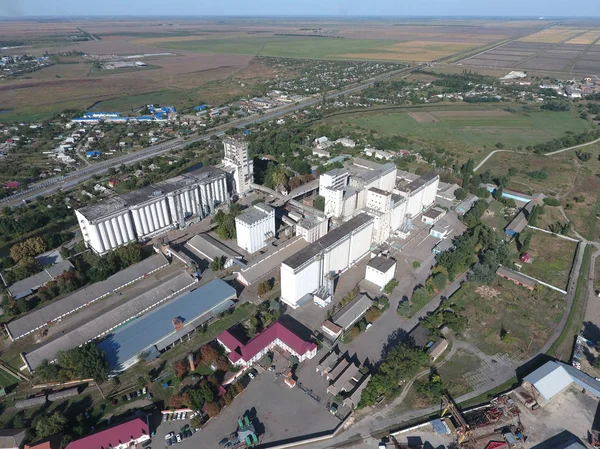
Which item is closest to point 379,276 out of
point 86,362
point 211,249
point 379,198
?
point 379,198

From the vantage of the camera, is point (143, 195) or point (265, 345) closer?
point (265, 345)

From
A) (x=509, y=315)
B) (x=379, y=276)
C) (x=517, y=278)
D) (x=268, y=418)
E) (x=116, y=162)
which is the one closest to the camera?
(x=268, y=418)

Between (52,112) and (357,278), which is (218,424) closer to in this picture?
(357,278)

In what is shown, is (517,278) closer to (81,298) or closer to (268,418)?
(268,418)

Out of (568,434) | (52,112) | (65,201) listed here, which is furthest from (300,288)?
(52,112)

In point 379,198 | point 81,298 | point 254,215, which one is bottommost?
point 81,298

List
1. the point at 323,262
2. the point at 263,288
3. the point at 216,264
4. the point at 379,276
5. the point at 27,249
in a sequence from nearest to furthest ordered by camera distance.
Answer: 1. the point at 323,262
2. the point at 263,288
3. the point at 379,276
4. the point at 216,264
5. the point at 27,249

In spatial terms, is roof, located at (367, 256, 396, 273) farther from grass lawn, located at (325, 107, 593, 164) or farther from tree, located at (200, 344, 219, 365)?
grass lawn, located at (325, 107, 593, 164)
